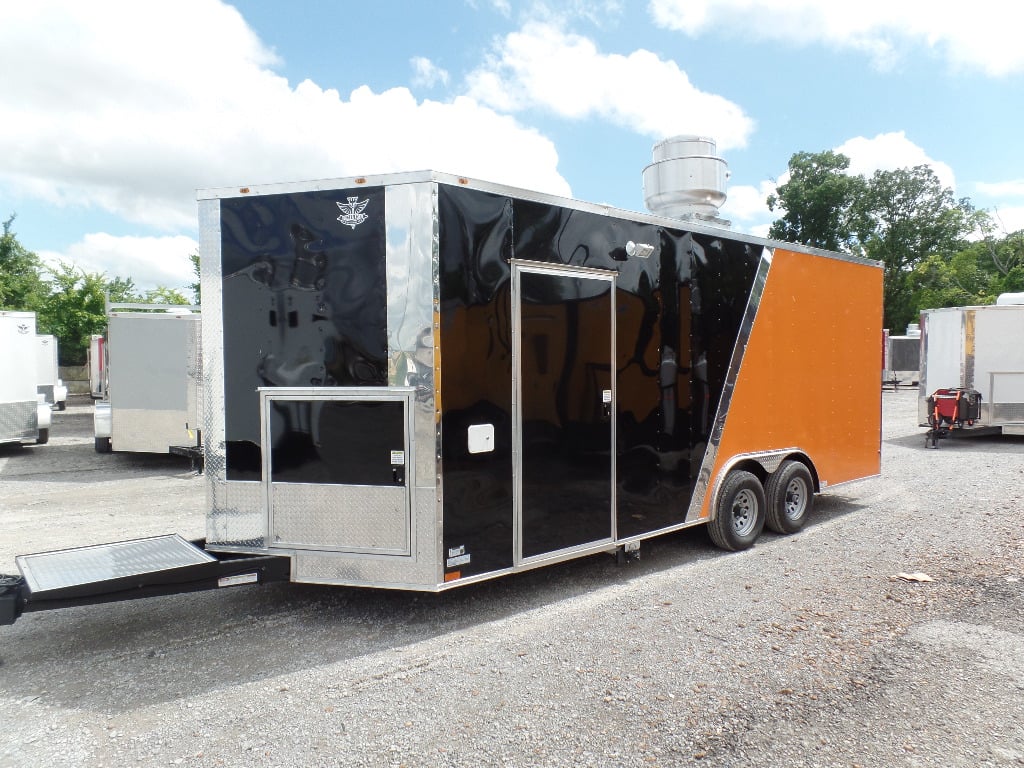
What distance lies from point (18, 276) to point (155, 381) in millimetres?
29993

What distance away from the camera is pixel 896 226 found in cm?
4141

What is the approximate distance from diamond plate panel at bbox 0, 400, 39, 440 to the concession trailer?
1002 centimetres

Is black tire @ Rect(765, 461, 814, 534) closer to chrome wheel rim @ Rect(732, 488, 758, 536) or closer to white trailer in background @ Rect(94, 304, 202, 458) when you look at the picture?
chrome wheel rim @ Rect(732, 488, 758, 536)

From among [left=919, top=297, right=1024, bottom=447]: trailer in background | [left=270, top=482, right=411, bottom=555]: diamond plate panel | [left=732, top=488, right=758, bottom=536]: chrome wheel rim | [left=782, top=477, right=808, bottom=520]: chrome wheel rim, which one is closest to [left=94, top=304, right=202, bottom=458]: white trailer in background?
[left=270, top=482, right=411, bottom=555]: diamond plate panel

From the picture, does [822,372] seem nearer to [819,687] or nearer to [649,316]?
[649,316]

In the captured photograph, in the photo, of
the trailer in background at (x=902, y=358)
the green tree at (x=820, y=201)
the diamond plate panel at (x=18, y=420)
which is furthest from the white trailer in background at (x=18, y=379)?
the green tree at (x=820, y=201)

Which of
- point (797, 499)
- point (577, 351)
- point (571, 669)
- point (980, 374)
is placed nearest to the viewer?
point (571, 669)

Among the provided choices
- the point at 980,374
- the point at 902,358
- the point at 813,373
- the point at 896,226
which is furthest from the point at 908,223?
the point at 813,373

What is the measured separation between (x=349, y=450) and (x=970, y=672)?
3700 millimetres

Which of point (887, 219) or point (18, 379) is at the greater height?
point (887, 219)

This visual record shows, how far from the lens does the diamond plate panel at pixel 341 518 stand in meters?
4.22

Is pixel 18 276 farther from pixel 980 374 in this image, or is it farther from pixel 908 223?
pixel 908 223

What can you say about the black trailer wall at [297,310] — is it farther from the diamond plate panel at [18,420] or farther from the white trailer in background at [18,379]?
the diamond plate panel at [18,420]

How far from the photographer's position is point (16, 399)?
41.0ft
